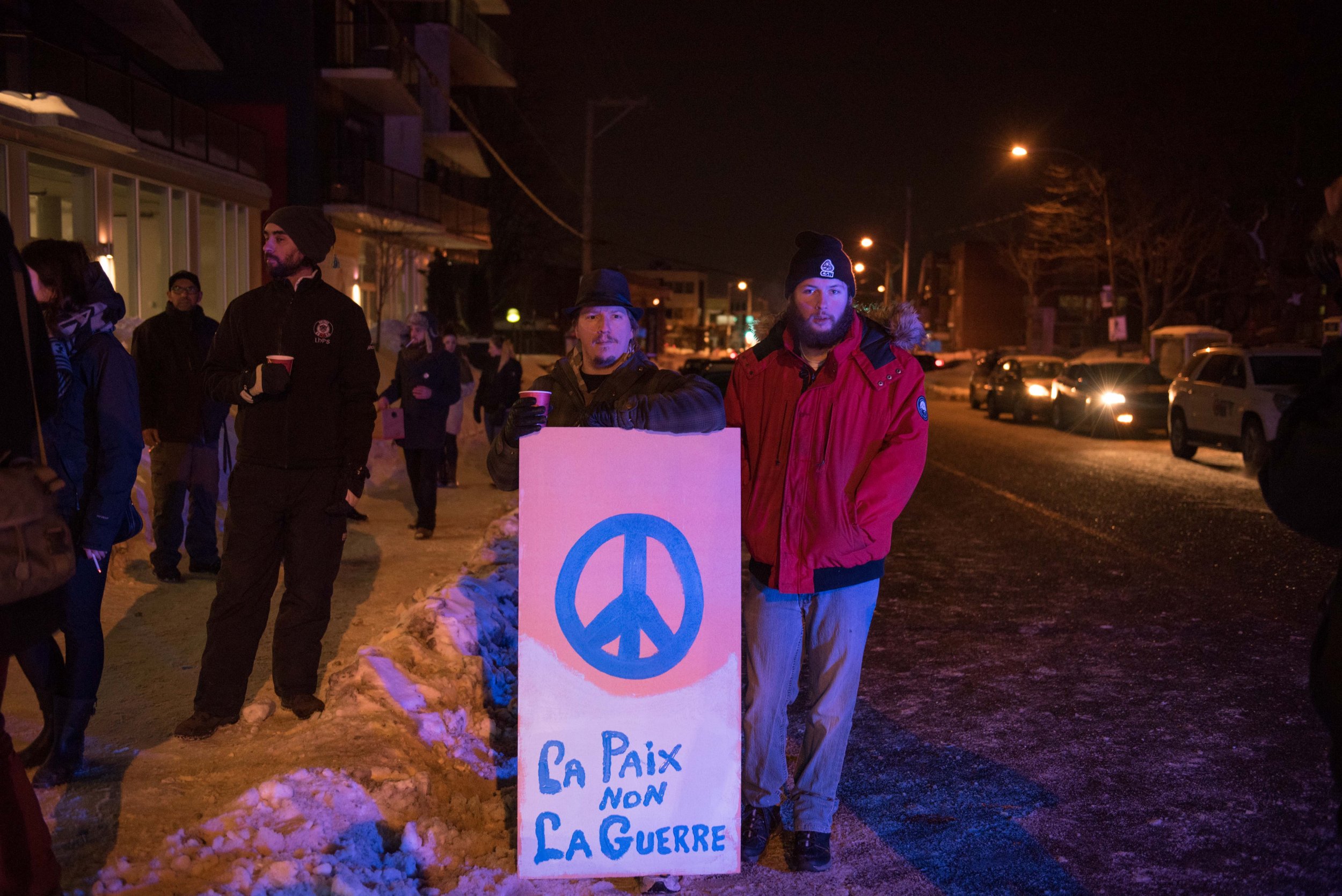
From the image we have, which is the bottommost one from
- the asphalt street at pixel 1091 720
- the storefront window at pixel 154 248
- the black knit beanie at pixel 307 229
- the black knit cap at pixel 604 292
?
the asphalt street at pixel 1091 720

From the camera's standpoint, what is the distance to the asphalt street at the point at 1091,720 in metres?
3.85

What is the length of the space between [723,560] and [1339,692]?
5.75 feet

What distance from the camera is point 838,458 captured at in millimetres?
3760

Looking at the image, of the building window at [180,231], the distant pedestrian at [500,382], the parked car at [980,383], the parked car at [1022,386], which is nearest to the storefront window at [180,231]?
the building window at [180,231]

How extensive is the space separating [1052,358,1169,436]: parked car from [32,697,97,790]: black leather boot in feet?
71.2

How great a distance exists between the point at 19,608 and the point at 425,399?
715cm

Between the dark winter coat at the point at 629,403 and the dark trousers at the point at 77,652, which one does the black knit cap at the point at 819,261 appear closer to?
the dark winter coat at the point at 629,403

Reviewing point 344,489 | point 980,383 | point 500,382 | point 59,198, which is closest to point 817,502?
point 344,489

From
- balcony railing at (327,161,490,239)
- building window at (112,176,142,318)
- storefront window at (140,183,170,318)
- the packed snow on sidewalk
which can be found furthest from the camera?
balcony railing at (327,161,490,239)

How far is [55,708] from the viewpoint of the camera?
4.33 m

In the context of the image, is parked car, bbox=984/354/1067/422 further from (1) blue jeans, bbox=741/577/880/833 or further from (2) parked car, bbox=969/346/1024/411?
(1) blue jeans, bbox=741/577/880/833

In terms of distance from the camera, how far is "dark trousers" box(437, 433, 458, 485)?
43.3ft

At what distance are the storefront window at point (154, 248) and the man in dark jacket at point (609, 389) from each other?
1766cm

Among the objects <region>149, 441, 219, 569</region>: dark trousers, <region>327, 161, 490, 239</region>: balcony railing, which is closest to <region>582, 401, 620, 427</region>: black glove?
<region>149, 441, 219, 569</region>: dark trousers
